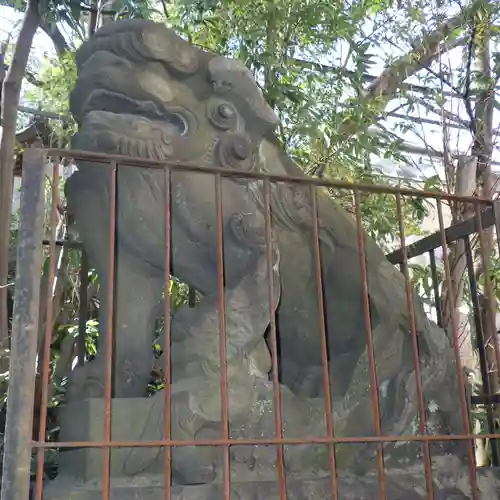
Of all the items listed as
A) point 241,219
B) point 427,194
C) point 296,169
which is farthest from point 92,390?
point 427,194

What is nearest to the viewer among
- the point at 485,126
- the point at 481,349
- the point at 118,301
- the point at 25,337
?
the point at 25,337

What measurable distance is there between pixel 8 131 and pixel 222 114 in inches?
44.7

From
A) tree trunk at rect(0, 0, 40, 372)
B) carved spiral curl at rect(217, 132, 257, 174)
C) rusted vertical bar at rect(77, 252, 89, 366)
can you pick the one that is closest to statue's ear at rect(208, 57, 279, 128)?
carved spiral curl at rect(217, 132, 257, 174)

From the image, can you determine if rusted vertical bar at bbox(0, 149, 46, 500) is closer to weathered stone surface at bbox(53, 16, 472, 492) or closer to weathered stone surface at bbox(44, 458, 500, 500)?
weathered stone surface at bbox(44, 458, 500, 500)

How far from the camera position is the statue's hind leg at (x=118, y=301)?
2486mm

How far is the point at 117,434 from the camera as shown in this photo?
7.32 feet

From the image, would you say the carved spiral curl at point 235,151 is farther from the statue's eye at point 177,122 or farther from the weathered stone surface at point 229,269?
the statue's eye at point 177,122

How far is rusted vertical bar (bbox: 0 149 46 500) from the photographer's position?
70.9 inches

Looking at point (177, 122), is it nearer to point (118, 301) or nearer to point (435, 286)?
point (118, 301)

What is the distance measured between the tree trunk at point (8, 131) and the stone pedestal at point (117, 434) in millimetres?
1114

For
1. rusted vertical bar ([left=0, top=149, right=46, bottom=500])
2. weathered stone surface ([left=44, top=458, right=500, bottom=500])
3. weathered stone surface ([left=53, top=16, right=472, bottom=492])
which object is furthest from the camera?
weathered stone surface ([left=53, top=16, right=472, bottom=492])

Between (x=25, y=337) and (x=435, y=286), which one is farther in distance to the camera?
(x=435, y=286)

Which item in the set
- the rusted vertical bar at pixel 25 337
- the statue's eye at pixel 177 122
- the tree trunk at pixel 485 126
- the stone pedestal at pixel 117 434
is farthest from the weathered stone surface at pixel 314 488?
the tree trunk at pixel 485 126

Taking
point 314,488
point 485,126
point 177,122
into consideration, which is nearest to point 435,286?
point 314,488
